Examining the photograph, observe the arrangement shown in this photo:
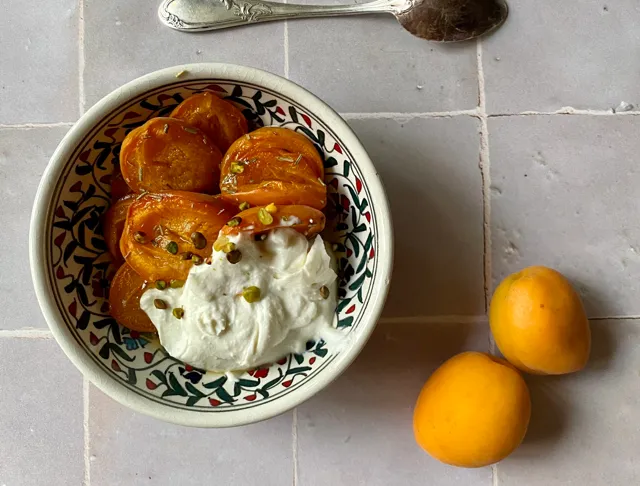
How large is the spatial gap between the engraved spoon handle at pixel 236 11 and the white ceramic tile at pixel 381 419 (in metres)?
0.44

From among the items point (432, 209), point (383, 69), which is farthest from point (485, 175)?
point (383, 69)

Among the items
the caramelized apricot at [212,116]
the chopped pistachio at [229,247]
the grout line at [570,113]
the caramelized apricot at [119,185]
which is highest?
the caramelized apricot at [212,116]

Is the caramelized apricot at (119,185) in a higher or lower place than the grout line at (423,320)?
higher

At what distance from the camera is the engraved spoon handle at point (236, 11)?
86cm

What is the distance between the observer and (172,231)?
0.69 m

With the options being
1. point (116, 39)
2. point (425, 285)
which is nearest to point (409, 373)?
point (425, 285)

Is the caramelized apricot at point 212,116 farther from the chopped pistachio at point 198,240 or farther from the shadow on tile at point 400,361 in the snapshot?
the shadow on tile at point 400,361

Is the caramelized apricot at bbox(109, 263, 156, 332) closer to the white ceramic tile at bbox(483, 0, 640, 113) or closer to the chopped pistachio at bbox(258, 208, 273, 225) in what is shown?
the chopped pistachio at bbox(258, 208, 273, 225)

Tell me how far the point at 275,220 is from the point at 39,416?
0.48m

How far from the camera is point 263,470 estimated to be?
2.83ft

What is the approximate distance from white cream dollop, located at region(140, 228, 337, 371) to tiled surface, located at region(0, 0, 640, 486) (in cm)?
19

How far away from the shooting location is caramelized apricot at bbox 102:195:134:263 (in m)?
0.73

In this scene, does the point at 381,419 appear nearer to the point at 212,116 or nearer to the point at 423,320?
the point at 423,320

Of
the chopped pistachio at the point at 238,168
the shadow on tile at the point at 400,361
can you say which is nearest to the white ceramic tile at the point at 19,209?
the chopped pistachio at the point at 238,168
